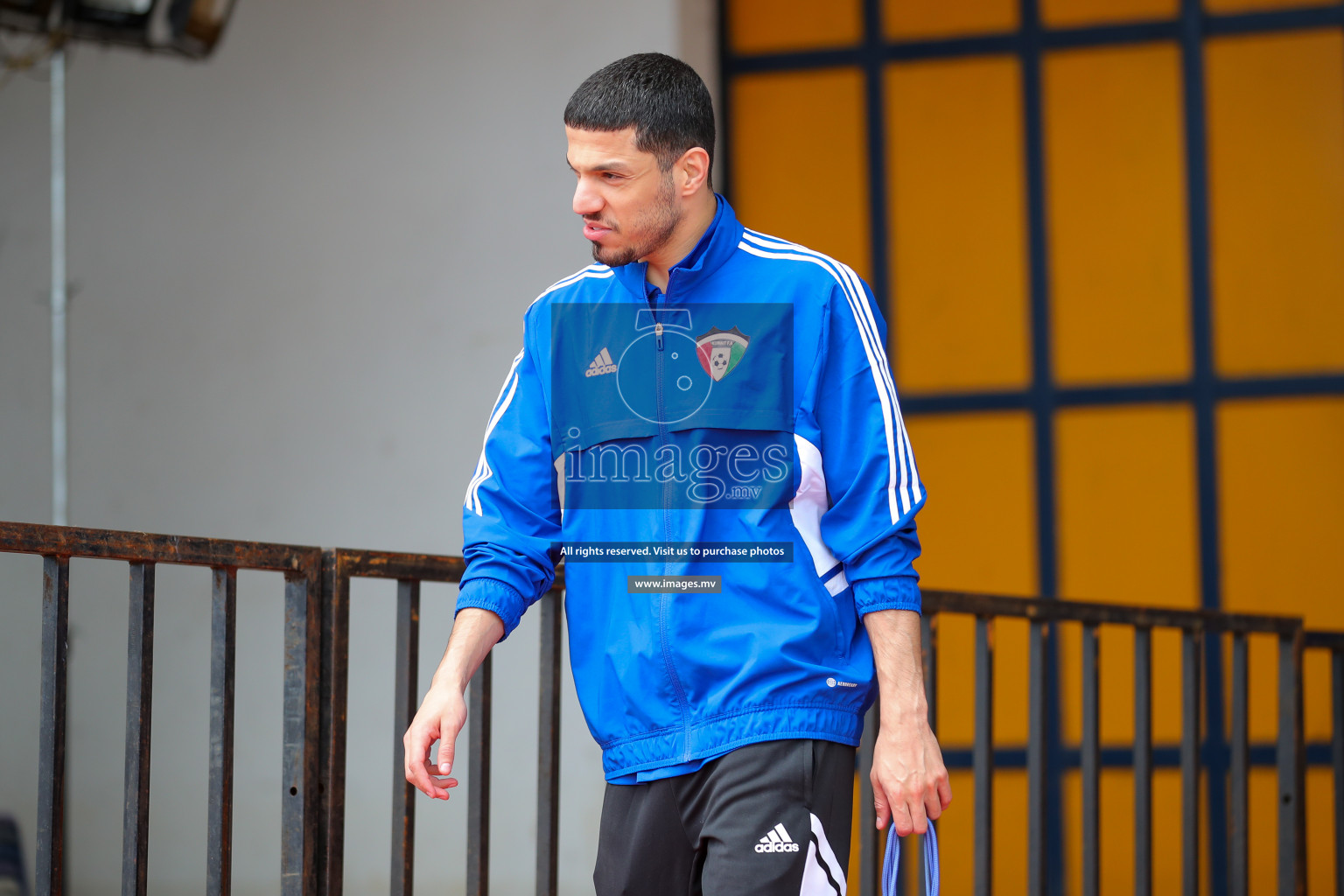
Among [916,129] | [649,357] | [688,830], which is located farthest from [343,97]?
[688,830]

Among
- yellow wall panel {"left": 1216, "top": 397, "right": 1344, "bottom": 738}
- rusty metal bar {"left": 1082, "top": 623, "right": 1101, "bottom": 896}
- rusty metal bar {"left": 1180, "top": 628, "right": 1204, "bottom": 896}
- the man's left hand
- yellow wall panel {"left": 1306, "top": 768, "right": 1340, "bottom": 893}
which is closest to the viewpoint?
the man's left hand

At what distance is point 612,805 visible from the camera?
188cm

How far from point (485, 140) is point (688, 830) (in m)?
3.63

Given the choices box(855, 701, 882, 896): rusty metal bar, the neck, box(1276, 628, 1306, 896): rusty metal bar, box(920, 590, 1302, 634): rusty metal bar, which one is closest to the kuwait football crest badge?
the neck

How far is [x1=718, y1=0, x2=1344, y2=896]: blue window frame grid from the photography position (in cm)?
501

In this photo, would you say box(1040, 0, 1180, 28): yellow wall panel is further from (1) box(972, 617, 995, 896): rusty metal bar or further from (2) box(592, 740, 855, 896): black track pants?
(2) box(592, 740, 855, 896): black track pants

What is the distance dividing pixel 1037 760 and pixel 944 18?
3314 mm

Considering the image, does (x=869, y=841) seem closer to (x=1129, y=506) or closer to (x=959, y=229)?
(x=1129, y=506)

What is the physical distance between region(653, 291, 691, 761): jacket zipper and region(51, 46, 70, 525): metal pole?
13.0ft

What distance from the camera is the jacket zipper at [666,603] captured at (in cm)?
178

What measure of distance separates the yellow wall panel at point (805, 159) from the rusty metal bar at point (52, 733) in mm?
3627

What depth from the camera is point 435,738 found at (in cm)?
177

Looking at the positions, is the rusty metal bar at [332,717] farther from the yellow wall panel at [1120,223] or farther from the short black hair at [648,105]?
the yellow wall panel at [1120,223]

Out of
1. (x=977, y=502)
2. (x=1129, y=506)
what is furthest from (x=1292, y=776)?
(x=977, y=502)
